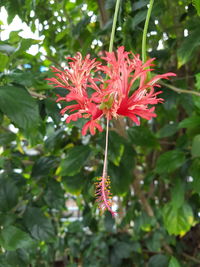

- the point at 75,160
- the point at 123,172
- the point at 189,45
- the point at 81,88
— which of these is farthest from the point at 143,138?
the point at 81,88

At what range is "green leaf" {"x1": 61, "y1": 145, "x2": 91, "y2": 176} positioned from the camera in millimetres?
860

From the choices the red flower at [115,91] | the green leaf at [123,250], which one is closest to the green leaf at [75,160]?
the red flower at [115,91]

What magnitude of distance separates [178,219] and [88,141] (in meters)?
0.38

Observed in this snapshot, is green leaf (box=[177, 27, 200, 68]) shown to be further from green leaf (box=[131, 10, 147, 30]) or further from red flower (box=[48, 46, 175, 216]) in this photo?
red flower (box=[48, 46, 175, 216])

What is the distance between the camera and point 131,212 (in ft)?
4.05

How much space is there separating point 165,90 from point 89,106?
0.58 metres

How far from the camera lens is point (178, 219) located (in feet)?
3.10

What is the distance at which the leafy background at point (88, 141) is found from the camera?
2.25ft

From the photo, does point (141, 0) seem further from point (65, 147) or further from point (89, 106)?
point (65, 147)

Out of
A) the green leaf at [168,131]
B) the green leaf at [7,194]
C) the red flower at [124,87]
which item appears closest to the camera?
the red flower at [124,87]

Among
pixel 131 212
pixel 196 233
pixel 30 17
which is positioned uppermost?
pixel 30 17

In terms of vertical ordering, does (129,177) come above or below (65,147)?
below

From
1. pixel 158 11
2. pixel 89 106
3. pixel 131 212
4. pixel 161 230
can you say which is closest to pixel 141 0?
pixel 158 11

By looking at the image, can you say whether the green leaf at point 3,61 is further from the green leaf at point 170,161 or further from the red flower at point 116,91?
the green leaf at point 170,161
